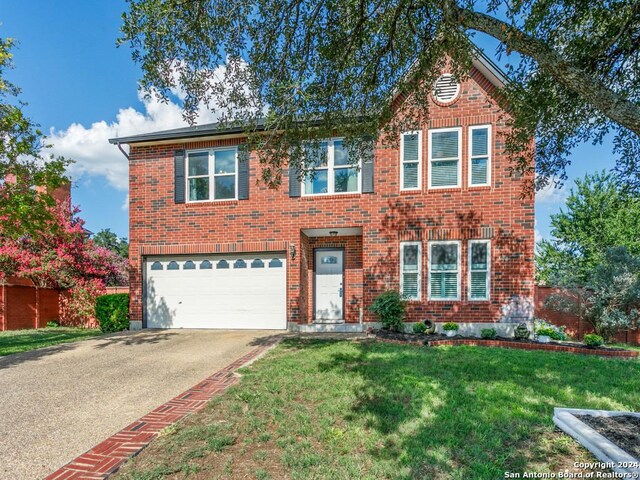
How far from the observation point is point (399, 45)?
6395mm

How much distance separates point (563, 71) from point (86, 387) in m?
7.71

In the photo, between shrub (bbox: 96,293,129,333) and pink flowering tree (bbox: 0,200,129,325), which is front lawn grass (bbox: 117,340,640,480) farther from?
pink flowering tree (bbox: 0,200,129,325)

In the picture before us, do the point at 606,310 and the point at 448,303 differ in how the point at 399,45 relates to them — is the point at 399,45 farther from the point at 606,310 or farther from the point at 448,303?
the point at 606,310

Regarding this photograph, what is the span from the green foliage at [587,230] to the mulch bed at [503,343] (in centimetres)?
1063

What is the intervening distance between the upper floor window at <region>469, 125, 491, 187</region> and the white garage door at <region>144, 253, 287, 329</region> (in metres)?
6.18

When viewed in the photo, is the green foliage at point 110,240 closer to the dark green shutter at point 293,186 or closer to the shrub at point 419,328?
the dark green shutter at point 293,186

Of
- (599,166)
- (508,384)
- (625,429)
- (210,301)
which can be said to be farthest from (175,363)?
(599,166)

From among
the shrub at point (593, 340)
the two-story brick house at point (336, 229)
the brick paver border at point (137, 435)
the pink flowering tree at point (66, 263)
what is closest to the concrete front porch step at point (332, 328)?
the two-story brick house at point (336, 229)

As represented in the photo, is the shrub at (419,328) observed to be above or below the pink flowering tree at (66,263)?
below

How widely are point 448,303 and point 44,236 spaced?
576 inches

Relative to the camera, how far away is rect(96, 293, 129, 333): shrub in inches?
464

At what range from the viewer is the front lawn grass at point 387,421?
318 cm

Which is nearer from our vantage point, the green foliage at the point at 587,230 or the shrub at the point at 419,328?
the shrub at the point at 419,328

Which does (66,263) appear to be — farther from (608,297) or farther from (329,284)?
(608,297)
